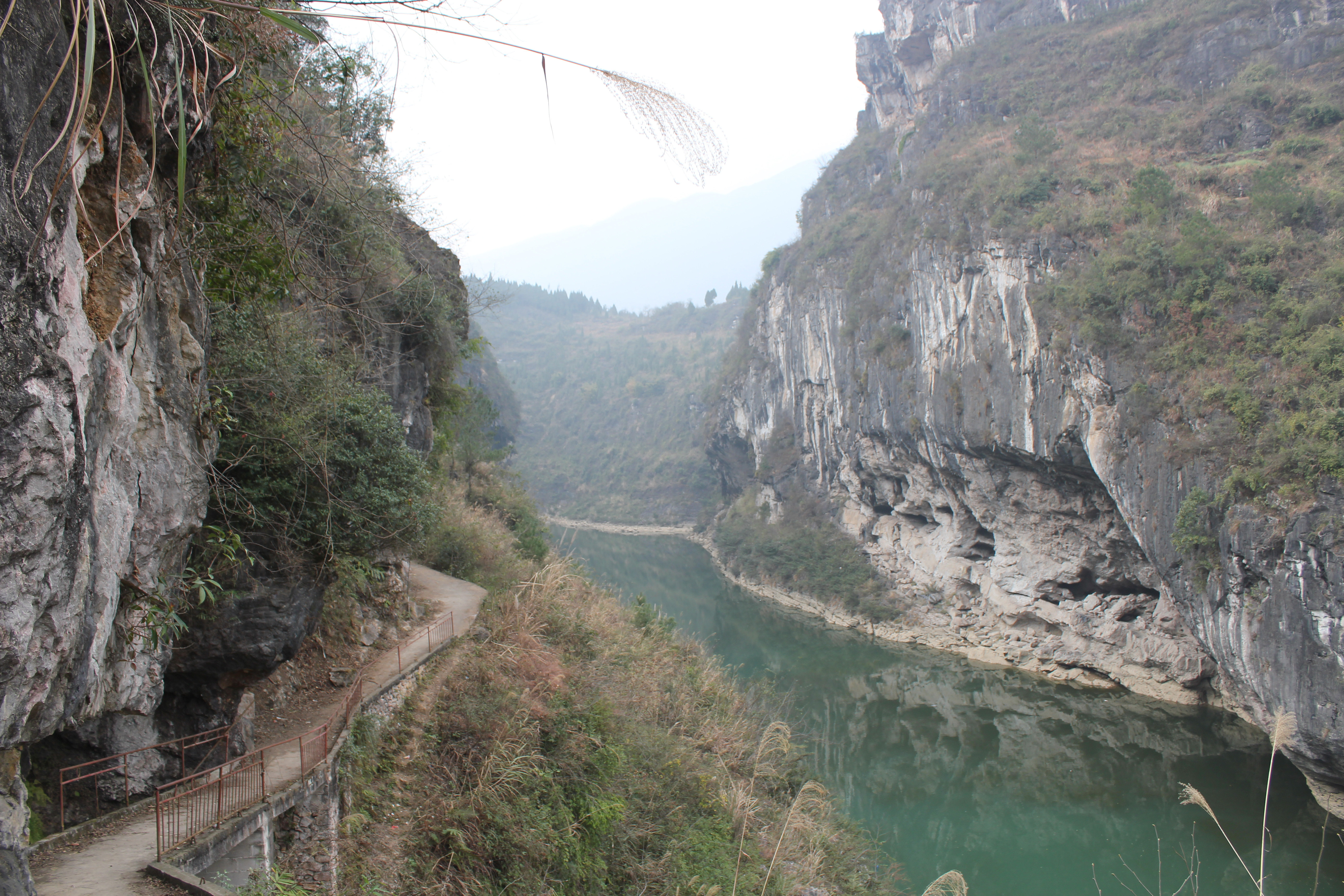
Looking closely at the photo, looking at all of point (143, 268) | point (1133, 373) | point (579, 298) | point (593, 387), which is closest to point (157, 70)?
point (143, 268)

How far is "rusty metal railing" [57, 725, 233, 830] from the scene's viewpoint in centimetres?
372

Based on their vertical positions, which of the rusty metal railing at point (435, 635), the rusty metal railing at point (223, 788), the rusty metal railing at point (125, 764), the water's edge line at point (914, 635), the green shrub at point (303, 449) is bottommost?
the water's edge line at point (914, 635)

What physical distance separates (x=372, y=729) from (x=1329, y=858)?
1567 centimetres

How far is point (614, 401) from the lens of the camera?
78.2 metres

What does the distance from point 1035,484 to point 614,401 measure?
58.7 meters

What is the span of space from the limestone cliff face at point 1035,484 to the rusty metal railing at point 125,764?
16095mm

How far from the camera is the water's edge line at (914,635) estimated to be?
20.1 m

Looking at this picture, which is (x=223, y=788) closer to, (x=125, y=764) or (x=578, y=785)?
(x=125, y=764)

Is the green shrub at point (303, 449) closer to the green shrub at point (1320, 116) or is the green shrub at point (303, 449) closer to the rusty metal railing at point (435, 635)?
the rusty metal railing at point (435, 635)

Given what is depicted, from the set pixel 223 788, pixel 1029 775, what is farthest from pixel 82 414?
pixel 1029 775

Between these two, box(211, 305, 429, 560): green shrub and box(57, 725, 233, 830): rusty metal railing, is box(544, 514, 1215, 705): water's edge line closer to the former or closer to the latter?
box(211, 305, 429, 560): green shrub

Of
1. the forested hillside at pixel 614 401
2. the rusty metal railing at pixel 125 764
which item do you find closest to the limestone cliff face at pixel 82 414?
the rusty metal railing at pixel 125 764

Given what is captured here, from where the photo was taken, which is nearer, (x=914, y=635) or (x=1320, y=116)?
(x=1320, y=116)

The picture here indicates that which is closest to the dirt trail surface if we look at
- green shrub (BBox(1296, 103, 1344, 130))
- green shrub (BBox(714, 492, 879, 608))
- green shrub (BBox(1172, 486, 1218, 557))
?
green shrub (BBox(1172, 486, 1218, 557))
